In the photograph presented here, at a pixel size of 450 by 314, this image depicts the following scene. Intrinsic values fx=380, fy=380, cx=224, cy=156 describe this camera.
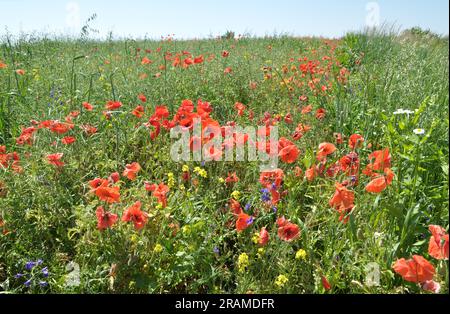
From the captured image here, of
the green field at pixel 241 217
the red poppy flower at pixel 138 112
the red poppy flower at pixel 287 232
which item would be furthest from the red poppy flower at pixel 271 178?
the red poppy flower at pixel 138 112

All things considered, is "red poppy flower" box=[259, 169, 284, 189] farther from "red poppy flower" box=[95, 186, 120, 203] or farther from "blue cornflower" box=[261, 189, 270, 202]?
"red poppy flower" box=[95, 186, 120, 203]

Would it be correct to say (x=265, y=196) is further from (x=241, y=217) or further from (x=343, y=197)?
(x=343, y=197)

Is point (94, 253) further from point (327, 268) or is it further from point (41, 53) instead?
point (41, 53)

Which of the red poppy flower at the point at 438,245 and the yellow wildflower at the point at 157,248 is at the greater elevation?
the red poppy flower at the point at 438,245

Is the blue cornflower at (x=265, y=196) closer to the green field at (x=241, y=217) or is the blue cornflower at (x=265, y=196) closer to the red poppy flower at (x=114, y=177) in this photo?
the green field at (x=241, y=217)

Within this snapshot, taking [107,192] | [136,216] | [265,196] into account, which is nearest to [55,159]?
[107,192]

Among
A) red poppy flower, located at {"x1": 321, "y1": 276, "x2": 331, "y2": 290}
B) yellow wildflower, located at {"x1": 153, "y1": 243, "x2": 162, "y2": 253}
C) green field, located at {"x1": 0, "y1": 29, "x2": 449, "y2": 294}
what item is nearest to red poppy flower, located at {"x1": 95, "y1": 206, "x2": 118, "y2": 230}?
green field, located at {"x1": 0, "y1": 29, "x2": 449, "y2": 294}

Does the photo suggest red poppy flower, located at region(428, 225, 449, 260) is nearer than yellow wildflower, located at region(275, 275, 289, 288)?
Yes

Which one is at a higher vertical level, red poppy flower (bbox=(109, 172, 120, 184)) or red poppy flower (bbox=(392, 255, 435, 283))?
red poppy flower (bbox=(109, 172, 120, 184))

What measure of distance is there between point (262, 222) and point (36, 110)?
7.44 ft

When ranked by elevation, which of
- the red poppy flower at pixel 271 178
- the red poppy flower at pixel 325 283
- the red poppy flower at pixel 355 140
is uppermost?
the red poppy flower at pixel 355 140

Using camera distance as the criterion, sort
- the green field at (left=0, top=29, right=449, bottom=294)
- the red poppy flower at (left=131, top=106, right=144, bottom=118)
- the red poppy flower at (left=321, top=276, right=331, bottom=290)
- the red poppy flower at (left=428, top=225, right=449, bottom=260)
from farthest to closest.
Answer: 1. the red poppy flower at (left=131, top=106, right=144, bottom=118)
2. the green field at (left=0, top=29, right=449, bottom=294)
3. the red poppy flower at (left=321, top=276, right=331, bottom=290)
4. the red poppy flower at (left=428, top=225, right=449, bottom=260)

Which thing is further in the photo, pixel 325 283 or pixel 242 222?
pixel 242 222

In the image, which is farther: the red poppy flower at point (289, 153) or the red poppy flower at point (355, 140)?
the red poppy flower at point (355, 140)
